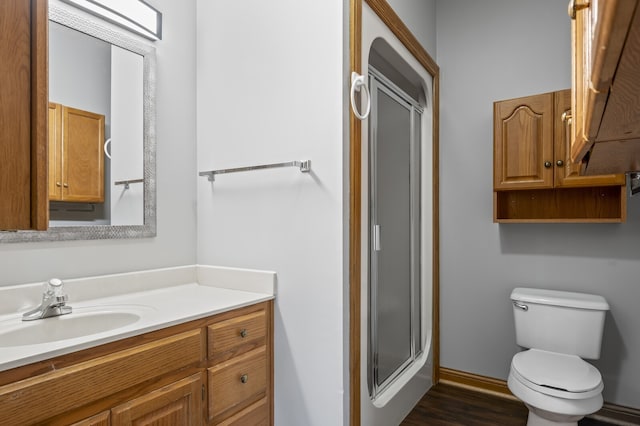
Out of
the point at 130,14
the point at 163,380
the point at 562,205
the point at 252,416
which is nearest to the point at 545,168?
the point at 562,205

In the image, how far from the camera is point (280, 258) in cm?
166

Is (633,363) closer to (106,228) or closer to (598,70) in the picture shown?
(598,70)

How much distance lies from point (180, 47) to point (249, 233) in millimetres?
1016

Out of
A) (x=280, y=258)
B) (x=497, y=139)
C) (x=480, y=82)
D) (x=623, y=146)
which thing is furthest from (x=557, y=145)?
(x=280, y=258)

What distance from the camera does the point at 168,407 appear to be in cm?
121

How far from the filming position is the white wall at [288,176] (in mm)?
1516

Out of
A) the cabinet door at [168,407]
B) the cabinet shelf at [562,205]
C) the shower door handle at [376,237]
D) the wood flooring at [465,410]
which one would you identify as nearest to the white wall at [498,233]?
the cabinet shelf at [562,205]

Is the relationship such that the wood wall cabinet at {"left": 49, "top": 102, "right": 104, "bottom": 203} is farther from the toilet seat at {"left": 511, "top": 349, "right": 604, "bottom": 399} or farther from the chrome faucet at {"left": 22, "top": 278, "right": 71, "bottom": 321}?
the toilet seat at {"left": 511, "top": 349, "right": 604, "bottom": 399}

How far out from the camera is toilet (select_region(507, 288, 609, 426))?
65.7 inches

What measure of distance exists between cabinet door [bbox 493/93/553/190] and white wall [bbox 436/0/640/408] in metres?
0.22

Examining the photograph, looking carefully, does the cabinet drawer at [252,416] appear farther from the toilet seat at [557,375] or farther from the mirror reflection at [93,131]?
the toilet seat at [557,375]

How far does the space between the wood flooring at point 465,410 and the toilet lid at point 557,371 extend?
408 mm

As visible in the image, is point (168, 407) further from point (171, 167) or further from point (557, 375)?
point (557, 375)

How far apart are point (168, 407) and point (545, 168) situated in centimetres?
215
